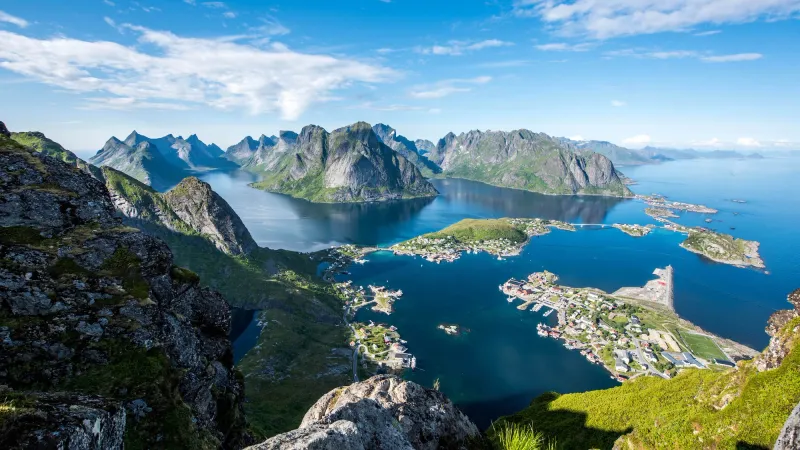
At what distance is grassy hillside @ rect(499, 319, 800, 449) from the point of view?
878 inches

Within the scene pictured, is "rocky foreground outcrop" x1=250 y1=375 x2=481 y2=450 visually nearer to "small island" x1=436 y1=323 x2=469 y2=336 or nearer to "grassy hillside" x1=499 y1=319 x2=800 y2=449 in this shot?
"grassy hillside" x1=499 y1=319 x2=800 y2=449

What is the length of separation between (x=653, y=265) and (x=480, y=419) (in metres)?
150

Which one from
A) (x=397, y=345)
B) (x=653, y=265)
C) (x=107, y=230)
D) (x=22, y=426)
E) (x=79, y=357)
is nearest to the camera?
(x=22, y=426)

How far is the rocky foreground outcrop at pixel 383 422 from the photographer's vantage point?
1116 cm

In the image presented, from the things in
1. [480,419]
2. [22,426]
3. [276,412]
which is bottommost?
[480,419]

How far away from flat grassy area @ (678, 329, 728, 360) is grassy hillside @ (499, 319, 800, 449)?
8200 cm

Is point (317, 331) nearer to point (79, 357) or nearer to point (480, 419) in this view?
point (480, 419)

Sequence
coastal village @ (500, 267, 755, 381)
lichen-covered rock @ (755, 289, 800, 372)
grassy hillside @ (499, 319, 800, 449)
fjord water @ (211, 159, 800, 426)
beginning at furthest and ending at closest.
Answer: coastal village @ (500, 267, 755, 381), fjord water @ (211, 159, 800, 426), lichen-covered rock @ (755, 289, 800, 372), grassy hillside @ (499, 319, 800, 449)

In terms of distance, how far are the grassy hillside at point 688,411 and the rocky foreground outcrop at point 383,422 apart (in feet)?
50.8

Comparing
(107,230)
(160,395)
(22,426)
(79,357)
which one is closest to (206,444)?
(160,395)

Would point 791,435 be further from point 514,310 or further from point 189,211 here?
point 189,211

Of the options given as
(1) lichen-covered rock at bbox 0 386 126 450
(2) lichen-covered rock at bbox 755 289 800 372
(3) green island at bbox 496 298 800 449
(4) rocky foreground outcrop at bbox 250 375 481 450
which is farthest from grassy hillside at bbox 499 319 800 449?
(1) lichen-covered rock at bbox 0 386 126 450

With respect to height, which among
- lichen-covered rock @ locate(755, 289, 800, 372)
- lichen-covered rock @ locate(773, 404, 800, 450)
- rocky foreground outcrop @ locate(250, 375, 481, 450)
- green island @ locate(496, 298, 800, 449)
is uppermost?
lichen-covered rock @ locate(773, 404, 800, 450)

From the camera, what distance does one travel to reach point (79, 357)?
64.8 feet
